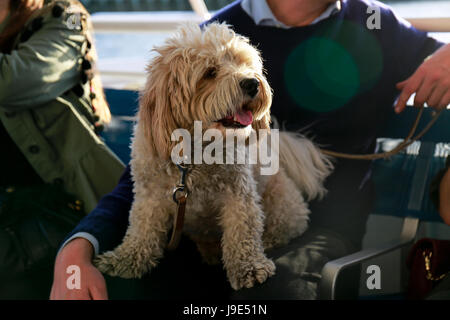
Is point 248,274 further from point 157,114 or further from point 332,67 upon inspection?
→ point 332,67

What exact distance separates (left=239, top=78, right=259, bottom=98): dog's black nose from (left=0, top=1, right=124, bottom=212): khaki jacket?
2.61ft

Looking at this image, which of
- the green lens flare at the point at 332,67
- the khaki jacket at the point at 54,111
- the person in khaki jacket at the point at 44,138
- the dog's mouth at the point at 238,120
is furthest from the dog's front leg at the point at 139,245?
the green lens flare at the point at 332,67

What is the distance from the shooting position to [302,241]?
1390 millimetres

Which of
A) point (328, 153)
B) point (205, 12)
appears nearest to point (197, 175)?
point (328, 153)

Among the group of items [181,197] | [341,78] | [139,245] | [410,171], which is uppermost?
[341,78]

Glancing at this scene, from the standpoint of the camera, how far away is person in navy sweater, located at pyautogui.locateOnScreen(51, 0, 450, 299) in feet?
→ 4.48

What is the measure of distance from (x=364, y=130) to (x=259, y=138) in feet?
1.66

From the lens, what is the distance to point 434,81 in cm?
129

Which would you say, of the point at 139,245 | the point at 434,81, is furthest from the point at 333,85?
the point at 139,245

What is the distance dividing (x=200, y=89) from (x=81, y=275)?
56cm

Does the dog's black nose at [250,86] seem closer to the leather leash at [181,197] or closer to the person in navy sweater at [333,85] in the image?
the leather leash at [181,197]

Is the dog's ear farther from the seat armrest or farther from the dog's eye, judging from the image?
the seat armrest

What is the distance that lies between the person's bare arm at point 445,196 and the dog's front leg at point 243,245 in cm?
54

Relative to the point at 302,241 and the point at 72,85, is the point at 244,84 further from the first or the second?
the point at 72,85
